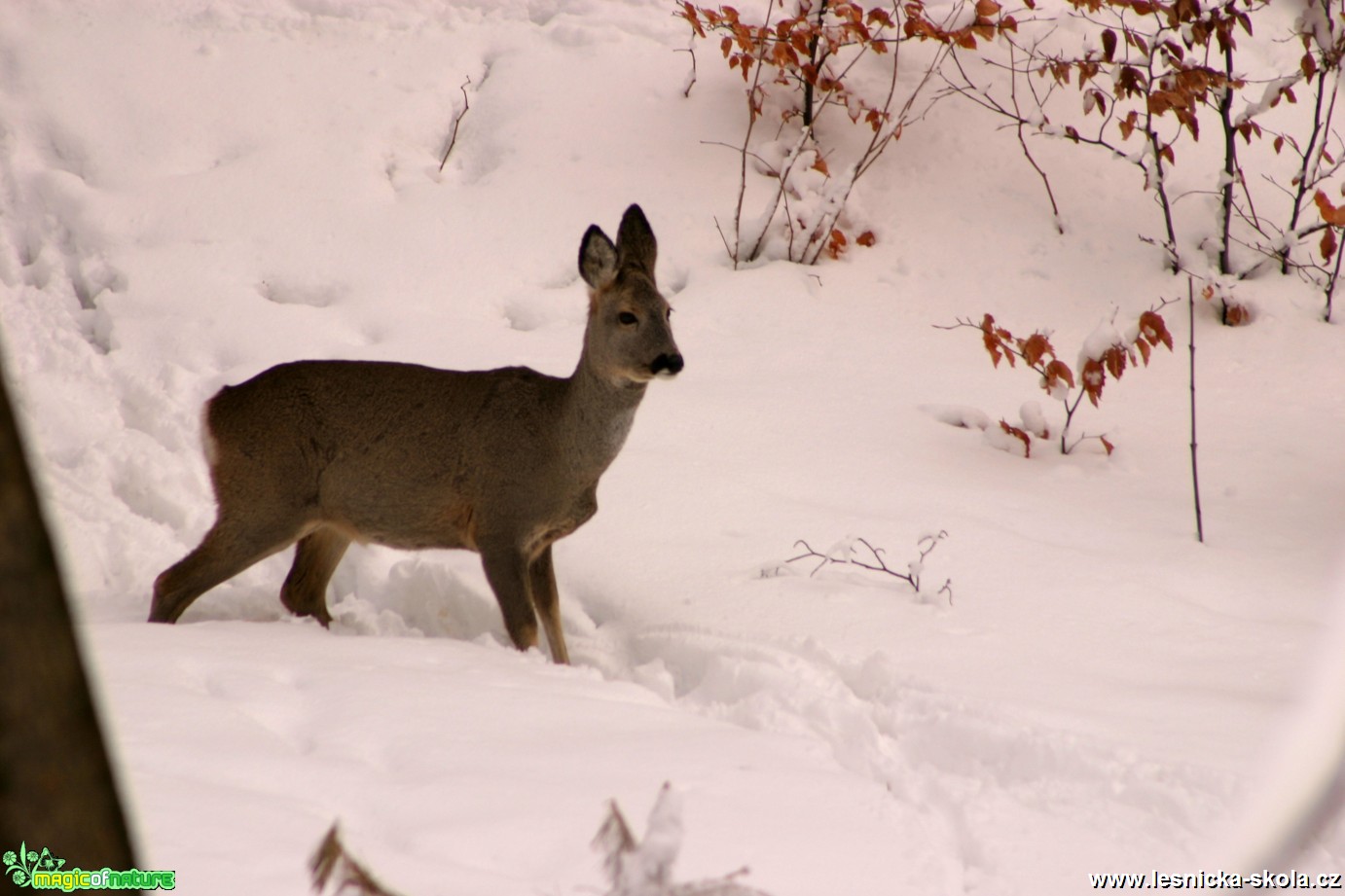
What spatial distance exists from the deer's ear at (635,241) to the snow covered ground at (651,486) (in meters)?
1.11

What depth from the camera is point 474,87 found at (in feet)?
29.5

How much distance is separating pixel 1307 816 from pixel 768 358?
253 inches

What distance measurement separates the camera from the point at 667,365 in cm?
434

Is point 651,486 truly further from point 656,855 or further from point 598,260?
point 656,855

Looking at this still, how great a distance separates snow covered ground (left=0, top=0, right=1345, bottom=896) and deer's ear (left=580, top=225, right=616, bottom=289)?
3.52ft

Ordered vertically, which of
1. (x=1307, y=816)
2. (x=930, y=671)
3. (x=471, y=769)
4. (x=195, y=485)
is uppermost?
(x=1307, y=816)

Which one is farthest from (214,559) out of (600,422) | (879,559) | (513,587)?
(879,559)

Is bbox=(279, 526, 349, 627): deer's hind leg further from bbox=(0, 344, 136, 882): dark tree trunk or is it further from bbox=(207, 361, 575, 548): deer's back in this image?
bbox=(0, 344, 136, 882): dark tree trunk

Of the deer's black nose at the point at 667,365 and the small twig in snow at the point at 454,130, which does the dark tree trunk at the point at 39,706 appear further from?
the small twig in snow at the point at 454,130

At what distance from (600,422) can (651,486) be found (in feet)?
3.33

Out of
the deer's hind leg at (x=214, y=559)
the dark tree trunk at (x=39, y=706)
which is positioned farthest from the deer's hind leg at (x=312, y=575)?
the dark tree trunk at (x=39, y=706)

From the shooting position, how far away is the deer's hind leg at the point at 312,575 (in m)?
4.87

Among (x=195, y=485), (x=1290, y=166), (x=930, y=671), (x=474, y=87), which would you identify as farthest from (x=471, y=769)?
(x=1290, y=166)

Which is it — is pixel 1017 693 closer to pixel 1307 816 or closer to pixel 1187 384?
pixel 1307 816
